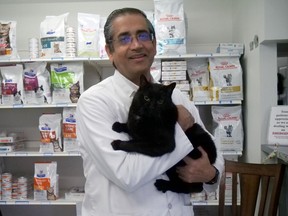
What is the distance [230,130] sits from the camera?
7.82 feet

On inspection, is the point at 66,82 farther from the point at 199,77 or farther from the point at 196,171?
the point at 196,171

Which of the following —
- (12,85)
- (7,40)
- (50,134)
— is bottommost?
(50,134)

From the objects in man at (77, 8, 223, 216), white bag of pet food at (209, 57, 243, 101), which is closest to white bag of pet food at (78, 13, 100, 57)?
white bag of pet food at (209, 57, 243, 101)

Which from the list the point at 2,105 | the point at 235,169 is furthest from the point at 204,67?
the point at 2,105

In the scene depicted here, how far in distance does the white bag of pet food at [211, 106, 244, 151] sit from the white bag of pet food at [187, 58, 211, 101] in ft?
0.70

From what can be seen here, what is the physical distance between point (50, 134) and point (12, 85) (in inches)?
22.7

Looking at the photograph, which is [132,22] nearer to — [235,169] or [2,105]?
[235,169]

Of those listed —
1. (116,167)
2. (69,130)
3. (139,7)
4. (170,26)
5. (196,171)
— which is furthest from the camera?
(139,7)

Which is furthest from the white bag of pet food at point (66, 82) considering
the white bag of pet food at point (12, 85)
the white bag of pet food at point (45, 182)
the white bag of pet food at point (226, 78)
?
the white bag of pet food at point (226, 78)

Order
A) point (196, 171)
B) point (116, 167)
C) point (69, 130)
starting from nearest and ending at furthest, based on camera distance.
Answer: point (116, 167) < point (196, 171) < point (69, 130)

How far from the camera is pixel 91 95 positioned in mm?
1036

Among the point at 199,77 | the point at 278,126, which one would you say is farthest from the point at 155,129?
the point at 199,77

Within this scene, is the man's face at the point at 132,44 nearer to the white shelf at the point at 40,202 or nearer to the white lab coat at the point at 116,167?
the white lab coat at the point at 116,167

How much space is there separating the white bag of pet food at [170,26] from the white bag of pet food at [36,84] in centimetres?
111
